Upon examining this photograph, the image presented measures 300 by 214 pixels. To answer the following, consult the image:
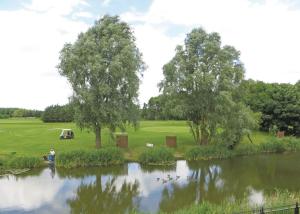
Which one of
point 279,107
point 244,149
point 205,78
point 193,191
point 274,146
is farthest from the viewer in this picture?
point 279,107

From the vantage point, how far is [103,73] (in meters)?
37.9

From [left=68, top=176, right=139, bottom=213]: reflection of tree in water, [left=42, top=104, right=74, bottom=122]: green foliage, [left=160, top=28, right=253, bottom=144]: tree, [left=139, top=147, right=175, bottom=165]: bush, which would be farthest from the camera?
[left=42, top=104, right=74, bottom=122]: green foliage

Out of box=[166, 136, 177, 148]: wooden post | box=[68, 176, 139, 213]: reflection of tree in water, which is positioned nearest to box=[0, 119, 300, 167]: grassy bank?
box=[166, 136, 177, 148]: wooden post

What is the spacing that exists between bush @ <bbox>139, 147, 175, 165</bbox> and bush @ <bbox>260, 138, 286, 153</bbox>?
49.2 ft

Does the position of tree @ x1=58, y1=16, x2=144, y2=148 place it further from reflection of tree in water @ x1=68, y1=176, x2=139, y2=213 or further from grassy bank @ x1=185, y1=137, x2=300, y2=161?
reflection of tree in water @ x1=68, y1=176, x2=139, y2=213

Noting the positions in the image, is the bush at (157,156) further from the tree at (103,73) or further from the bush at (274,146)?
the bush at (274,146)

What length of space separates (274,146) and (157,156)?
18.1 m

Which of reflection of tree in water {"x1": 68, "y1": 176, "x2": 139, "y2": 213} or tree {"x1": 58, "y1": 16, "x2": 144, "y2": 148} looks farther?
tree {"x1": 58, "y1": 16, "x2": 144, "y2": 148}

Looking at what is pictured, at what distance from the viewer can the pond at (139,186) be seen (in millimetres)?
22766

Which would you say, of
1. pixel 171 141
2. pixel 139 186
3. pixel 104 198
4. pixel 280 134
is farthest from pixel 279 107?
pixel 104 198

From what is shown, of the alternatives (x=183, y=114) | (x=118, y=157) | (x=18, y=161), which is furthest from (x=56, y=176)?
(x=183, y=114)

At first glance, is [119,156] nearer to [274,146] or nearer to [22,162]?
[22,162]

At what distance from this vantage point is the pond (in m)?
22.8

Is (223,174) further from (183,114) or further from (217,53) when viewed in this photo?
(217,53)
